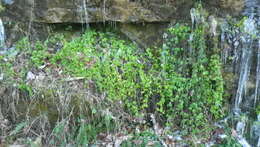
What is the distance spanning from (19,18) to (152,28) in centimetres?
170

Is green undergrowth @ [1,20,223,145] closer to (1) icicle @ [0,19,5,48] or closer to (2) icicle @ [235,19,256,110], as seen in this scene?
(2) icicle @ [235,19,256,110]

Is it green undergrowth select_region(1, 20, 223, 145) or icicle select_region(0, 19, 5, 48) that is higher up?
icicle select_region(0, 19, 5, 48)

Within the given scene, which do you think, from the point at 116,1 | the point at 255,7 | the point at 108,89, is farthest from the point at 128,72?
the point at 255,7

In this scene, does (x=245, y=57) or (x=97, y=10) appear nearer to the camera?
(x=245, y=57)

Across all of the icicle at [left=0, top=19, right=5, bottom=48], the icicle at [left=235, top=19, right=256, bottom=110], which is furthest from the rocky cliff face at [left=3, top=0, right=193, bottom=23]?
the icicle at [left=235, top=19, right=256, bottom=110]

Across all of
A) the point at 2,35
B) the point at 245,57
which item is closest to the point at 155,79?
the point at 245,57

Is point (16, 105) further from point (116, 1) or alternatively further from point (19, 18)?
point (116, 1)

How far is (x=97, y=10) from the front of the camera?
3355mm

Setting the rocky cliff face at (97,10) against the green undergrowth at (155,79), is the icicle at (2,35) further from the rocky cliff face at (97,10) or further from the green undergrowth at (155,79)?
the green undergrowth at (155,79)

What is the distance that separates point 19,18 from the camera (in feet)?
11.7

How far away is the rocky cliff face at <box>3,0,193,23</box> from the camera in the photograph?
10.7ft

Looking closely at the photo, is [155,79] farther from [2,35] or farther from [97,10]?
[2,35]

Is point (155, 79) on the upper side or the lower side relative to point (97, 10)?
lower

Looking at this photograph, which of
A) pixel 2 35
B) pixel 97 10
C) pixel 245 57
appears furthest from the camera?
pixel 2 35
